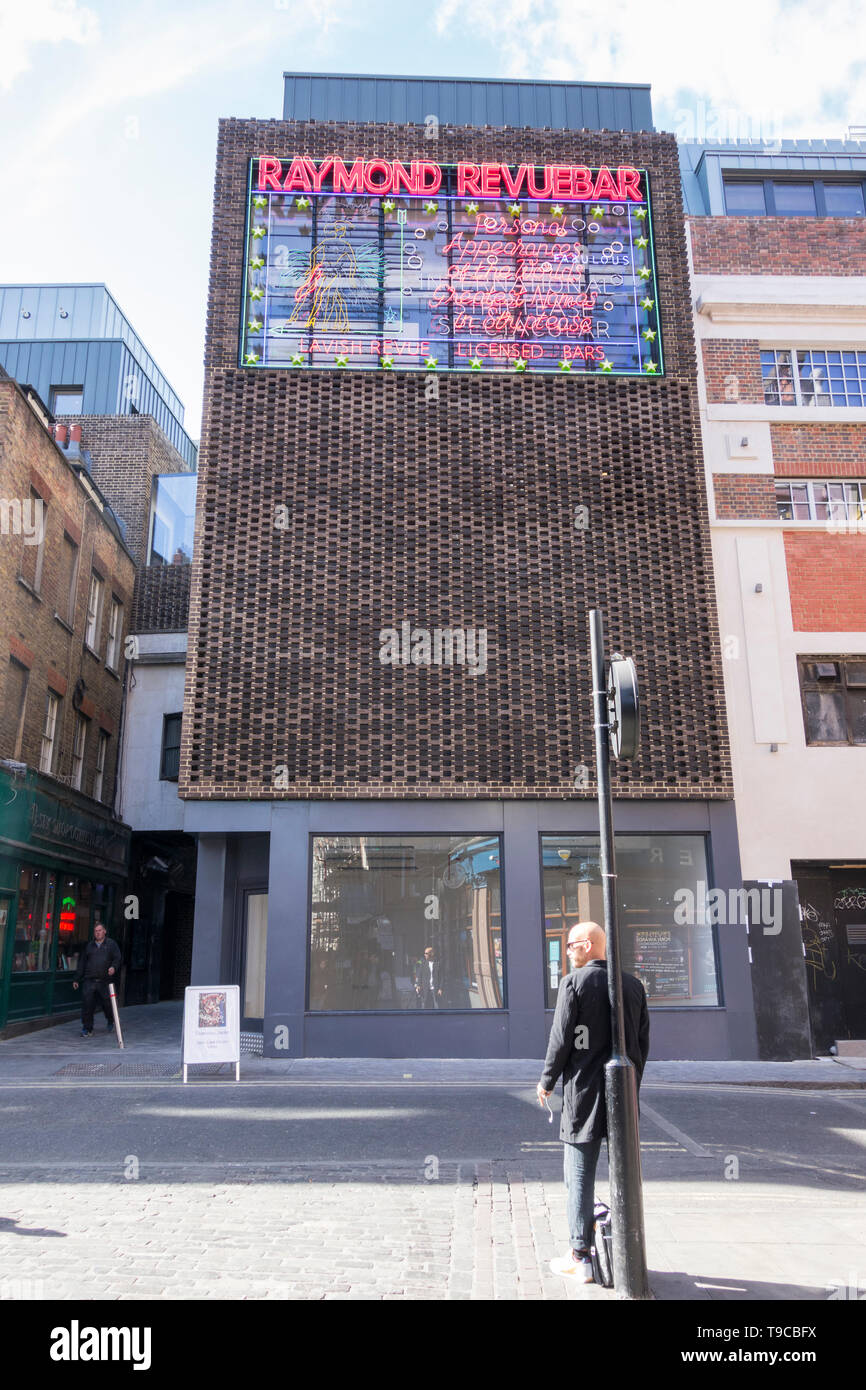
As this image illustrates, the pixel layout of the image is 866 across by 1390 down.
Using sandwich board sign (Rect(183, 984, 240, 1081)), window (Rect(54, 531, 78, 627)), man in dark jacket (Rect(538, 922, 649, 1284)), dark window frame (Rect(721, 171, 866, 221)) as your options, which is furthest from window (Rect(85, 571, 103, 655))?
man in dark jacket (Rect(538, 922, 649, 1284))

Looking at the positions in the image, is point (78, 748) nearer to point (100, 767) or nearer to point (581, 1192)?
point (100, 767)

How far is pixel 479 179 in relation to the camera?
17.3 m

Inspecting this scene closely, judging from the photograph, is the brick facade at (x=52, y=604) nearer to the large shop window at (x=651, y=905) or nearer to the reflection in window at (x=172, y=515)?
the reflection in window at (x=172, y=515)

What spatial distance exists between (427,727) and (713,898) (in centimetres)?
503

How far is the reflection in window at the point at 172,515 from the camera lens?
90.8 ft

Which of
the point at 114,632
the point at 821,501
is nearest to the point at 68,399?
the point at 114,632

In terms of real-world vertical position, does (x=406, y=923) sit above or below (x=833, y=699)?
below

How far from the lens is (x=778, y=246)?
688 inches

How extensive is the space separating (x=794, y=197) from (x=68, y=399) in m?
27.2

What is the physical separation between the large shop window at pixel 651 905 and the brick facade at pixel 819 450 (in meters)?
6.57

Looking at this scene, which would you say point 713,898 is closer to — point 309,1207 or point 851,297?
point 309,1207

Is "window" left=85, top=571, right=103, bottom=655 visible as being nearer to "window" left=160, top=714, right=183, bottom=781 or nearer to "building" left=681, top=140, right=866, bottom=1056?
"window" left=160, top=714, right=183, bottom=781

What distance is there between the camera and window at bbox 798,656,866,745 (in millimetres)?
15695
